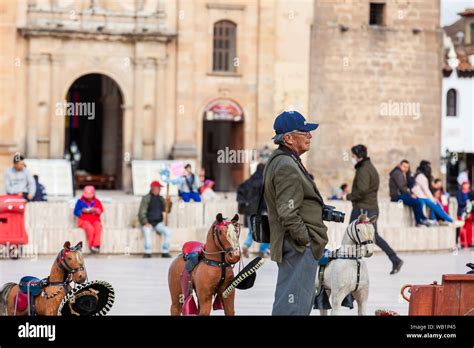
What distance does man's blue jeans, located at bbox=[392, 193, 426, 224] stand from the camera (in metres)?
26.3

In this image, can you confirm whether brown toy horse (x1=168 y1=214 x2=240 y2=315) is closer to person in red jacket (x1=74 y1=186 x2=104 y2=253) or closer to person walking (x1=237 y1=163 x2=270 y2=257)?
person in red jacket (x1=74 y1=186 x2=104 y2=253)

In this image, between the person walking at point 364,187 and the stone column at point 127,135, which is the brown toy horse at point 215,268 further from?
the stone column at point 127,135

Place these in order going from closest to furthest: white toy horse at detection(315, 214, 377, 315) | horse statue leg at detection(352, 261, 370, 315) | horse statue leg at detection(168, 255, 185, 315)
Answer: horse statue leg at detection(168, 255, 185, 315), white toy horse at detection(315, 214, 377, 315), horse statue leg at detection(352, 261, 370, 315)

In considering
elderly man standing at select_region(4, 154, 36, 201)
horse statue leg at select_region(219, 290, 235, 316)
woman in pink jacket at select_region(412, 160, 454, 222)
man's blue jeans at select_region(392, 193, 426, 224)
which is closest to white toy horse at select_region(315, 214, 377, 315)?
horse statue leg at select_region(219, 290, 235, 316)

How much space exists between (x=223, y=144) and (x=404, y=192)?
768 inches

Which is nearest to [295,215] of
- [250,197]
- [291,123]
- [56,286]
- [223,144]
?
[291,123]

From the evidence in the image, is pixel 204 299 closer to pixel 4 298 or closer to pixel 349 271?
pixel 349 271

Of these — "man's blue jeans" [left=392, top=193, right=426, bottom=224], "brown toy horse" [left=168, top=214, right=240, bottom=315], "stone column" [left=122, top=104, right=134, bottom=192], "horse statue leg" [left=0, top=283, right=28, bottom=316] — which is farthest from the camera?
"stone column" [left=122, top=104, right=134, bottom=192]

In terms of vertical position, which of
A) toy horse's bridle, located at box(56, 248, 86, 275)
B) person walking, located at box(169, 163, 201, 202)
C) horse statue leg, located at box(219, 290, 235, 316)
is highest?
toy horse's bridle, located at box(56, 248, 86, 275)

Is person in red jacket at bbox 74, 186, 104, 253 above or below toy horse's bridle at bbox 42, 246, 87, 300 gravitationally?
below

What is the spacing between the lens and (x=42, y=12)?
1606 inches

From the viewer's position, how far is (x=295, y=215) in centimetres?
1088

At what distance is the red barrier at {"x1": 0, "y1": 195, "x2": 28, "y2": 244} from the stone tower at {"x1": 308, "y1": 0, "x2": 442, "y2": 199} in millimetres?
21846

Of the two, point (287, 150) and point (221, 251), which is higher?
point (287, 150)
